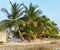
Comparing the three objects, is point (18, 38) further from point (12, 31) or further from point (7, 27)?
point (7, 27)

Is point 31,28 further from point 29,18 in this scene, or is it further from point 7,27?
point 7,27

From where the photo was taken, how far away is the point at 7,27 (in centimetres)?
3422

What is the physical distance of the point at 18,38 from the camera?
37906 millimetres

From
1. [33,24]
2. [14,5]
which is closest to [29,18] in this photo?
[33,24]

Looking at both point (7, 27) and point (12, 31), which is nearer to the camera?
point (7, 27)

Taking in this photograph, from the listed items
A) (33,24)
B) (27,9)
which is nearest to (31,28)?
(33,24)

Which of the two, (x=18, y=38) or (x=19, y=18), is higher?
(x=19, y=18)

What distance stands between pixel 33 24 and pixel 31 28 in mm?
842

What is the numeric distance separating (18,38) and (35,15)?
5.47 m

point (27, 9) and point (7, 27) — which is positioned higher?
point (27, 9)

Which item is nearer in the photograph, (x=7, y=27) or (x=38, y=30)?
(x=7, y=27)

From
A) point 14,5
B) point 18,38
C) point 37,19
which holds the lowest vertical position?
point 18,38

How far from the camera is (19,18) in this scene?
34.5 metres

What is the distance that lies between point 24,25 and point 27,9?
3242 millimetres
